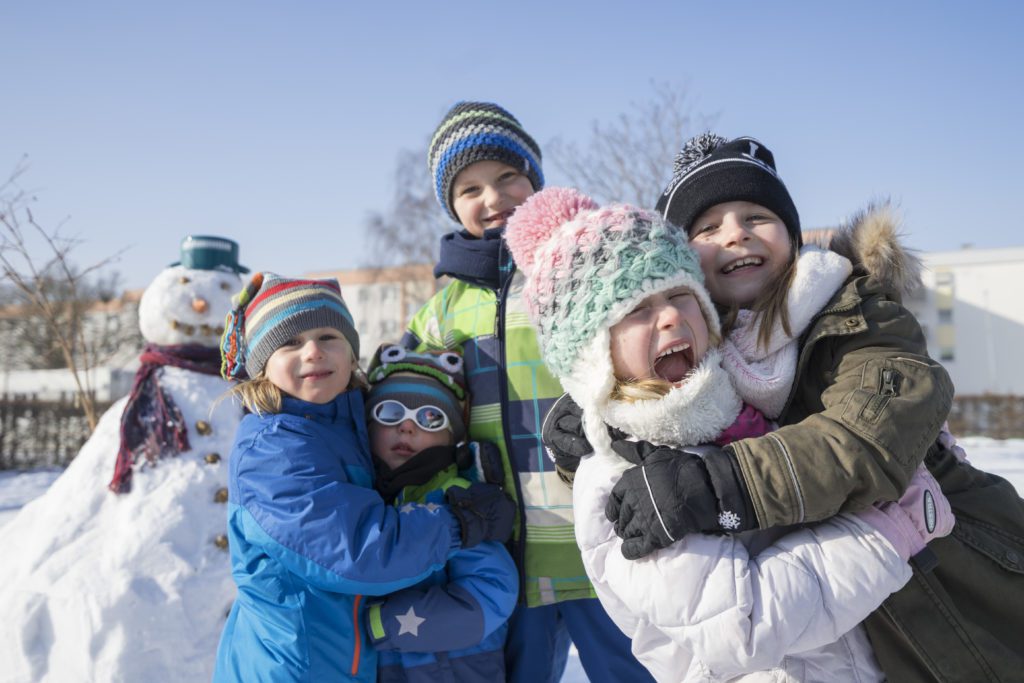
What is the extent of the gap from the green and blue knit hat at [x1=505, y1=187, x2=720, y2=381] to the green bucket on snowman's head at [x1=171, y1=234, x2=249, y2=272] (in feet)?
→ 12.3

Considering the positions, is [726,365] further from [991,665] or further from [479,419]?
[479,419]

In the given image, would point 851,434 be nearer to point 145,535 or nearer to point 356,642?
point 356,642

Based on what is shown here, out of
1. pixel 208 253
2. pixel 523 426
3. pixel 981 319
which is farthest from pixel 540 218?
pixel 981 319

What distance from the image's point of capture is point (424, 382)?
2.38 m

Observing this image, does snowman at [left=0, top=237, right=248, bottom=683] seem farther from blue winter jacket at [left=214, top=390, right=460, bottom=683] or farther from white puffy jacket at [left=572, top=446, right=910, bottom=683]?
white puffy jacket at [left=572, top=446, right=910, bottom=683]

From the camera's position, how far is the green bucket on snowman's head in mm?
4820

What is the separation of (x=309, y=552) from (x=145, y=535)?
7.66ft

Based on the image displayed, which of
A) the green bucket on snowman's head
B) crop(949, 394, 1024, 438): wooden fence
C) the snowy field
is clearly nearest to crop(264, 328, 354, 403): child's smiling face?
the green bucket on snowman's head

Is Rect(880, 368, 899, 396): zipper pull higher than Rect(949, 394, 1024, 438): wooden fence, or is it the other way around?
Rect(880, 368, 899, 396): zipper pull

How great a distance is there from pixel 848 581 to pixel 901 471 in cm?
22

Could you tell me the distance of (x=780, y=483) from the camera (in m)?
1.25

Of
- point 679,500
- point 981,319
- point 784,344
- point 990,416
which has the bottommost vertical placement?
point 981,319

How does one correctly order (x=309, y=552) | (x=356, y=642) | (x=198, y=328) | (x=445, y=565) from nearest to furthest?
(x=309, y=552) < (x=356, y=642) < (x=445, y=565) < (x=198, y=328)

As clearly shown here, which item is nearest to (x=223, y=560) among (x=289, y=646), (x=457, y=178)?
(x=289, y=646)
